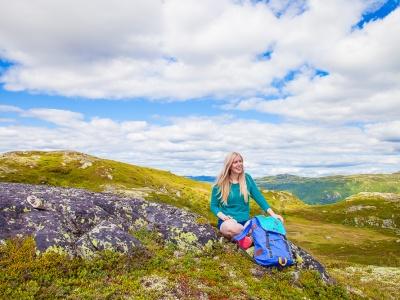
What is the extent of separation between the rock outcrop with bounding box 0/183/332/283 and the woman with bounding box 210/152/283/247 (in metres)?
1.32

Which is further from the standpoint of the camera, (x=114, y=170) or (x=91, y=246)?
(x=114, y=170)

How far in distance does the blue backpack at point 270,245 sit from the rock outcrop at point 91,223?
1.37m

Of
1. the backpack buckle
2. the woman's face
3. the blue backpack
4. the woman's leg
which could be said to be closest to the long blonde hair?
the woman's face

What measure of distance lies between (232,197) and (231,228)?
5.07ft

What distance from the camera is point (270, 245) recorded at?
17234 millimetres

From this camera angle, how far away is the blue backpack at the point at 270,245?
1698 cm

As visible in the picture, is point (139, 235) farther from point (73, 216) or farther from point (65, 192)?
point (65, 192)

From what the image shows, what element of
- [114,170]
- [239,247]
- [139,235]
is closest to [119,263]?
[139,235]

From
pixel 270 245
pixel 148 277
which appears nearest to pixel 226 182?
pixel 270 245

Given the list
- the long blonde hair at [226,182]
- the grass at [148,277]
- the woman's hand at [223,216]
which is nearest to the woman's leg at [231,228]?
the woman's hand at [223,216]

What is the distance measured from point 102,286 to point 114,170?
133 m

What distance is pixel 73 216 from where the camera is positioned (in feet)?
59.7

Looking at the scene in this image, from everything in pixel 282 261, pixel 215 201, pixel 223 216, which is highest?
pixel 215 201

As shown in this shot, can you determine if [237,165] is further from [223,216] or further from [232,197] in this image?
[223,216]
